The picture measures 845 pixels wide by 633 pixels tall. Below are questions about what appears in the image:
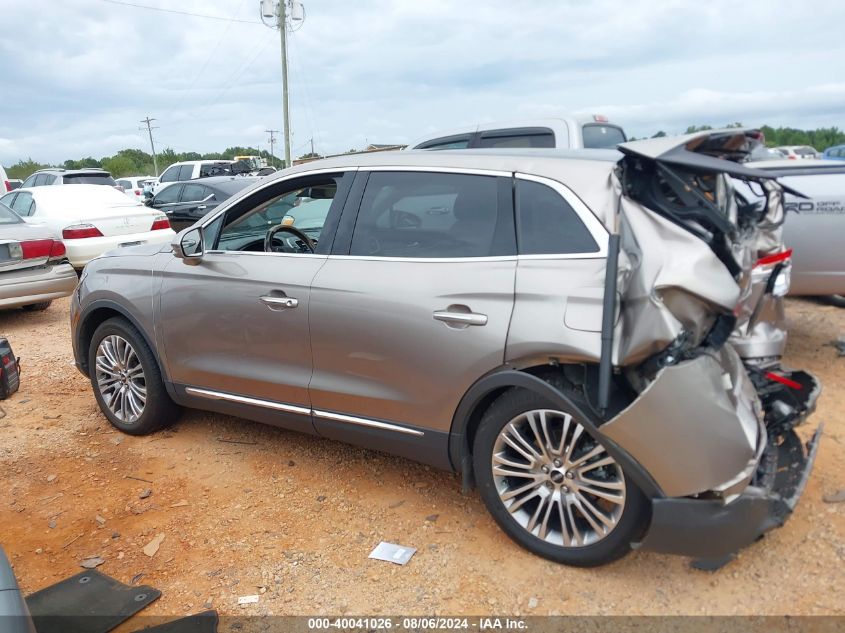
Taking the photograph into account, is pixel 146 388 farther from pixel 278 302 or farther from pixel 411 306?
pixel 411 306

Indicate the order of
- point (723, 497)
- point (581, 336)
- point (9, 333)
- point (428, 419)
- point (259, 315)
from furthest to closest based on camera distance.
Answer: point (9, 333) < point (259, 315) < point (428, 419) < point (581, 336) < point (723, 497)

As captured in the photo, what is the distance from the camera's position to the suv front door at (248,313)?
12.1 feet

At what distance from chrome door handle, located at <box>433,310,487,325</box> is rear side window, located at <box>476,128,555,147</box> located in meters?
4.27

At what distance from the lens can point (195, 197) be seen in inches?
534

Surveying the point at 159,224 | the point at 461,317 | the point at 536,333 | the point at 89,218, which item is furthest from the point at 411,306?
the point at 159,224

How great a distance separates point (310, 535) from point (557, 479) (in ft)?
4.25

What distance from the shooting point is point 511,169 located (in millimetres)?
3127

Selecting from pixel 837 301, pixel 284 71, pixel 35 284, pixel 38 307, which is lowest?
pixel 38 307

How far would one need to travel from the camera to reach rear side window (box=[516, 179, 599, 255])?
286 centimetres

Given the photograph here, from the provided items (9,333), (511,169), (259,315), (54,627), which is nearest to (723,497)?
(511,169)

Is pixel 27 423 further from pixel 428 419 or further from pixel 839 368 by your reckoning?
pixel 839 368

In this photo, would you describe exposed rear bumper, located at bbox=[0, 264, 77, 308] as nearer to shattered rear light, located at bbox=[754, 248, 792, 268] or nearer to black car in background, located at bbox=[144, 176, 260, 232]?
black car in background, located at bbox=[144, 176, 260, 232]

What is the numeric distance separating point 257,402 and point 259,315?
1.76 feet

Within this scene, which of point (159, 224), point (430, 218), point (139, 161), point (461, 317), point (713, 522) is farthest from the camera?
point (139, 161)
